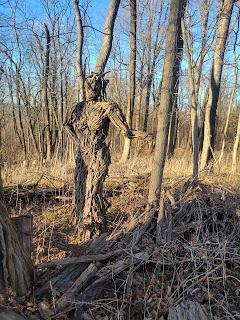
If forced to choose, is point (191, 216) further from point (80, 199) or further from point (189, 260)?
point (80, 199)

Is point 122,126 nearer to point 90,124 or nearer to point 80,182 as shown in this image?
point 90,124

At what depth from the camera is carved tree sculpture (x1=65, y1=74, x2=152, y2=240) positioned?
423 cm

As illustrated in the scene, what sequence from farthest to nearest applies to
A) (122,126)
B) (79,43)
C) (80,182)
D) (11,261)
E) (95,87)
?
(79,43) < (80,182) < (95,87) < (122,126) < (11,261)

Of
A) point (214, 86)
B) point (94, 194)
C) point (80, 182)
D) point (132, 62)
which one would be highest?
point (132, 62)

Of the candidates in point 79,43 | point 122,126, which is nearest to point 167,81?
Answer: point 122,126

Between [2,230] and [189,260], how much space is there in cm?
170

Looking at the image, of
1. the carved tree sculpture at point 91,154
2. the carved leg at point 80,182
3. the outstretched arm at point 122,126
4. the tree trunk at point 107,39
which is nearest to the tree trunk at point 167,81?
the outstretched arm at point 122,126

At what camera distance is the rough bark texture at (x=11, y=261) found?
8.46 ft

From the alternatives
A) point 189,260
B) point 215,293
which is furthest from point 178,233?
point 215,293

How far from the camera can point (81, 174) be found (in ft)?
14.5

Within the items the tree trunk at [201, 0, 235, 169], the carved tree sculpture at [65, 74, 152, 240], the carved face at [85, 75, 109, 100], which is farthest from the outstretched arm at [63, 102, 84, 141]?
the tree trunk at [201, 0, 235, 169]

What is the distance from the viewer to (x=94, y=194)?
14.2 feet

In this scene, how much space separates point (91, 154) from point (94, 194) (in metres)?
0.51

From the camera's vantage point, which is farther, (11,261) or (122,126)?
(122,126)
